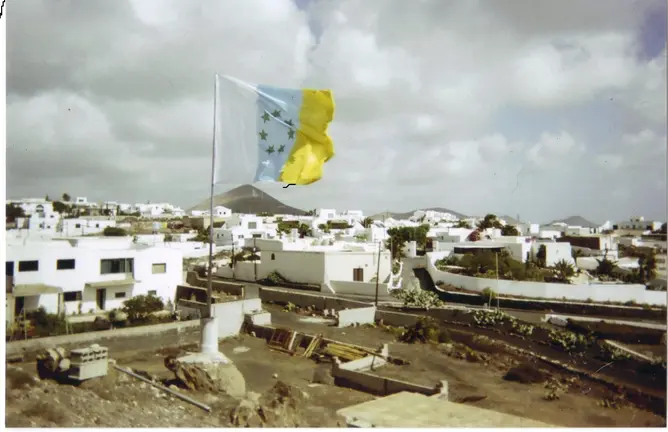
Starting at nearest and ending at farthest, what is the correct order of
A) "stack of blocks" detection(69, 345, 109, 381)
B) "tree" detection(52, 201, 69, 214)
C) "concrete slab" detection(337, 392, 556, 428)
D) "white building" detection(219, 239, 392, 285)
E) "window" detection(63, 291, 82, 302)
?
1. "concrete slab" detection(337, 392, 556, 428)
2. "stack of blocks" detection(69, 345, 109, 381)
3. "window" detection(63, 291, 82, 302)
4. "white building" detection(219, 239, 392, 285)
5. "tree" detection(52, 201, 69, 214)

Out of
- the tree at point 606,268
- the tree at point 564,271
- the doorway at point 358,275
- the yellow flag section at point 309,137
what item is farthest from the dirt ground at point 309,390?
the tree at point 606,268

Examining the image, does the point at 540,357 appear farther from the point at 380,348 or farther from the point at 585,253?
the point at 585,253

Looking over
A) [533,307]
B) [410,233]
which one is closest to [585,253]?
[410,233]

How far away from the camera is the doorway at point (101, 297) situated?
19.9 metres

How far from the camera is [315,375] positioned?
539 inches

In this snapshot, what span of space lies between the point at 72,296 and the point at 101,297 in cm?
136

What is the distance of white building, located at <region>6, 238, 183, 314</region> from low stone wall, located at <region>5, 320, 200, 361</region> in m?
3.31

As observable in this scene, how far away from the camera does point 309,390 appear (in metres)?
11.7

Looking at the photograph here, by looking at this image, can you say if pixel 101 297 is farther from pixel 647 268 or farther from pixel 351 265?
pixel 647 268

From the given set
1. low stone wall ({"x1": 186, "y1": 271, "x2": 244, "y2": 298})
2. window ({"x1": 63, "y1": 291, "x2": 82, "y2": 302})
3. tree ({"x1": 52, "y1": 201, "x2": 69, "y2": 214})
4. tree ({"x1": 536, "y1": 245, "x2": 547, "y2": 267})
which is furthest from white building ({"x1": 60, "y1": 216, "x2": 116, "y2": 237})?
tree ({"x1": 536, "y1": 245, "x2": 547, "y2": 267})

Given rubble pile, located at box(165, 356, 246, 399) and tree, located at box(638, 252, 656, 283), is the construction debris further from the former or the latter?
tree, located at box(638, 252, 656, 283)

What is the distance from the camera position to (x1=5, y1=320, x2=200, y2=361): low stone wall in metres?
11.9

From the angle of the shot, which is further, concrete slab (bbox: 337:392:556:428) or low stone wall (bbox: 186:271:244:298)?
low stone wall (bbox: 186:271:244:298)

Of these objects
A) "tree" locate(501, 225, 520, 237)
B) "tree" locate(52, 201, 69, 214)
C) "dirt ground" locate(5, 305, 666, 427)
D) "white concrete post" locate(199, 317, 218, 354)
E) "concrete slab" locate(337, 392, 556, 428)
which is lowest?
"dirt ground" locate(5, 305, 666, 427)
